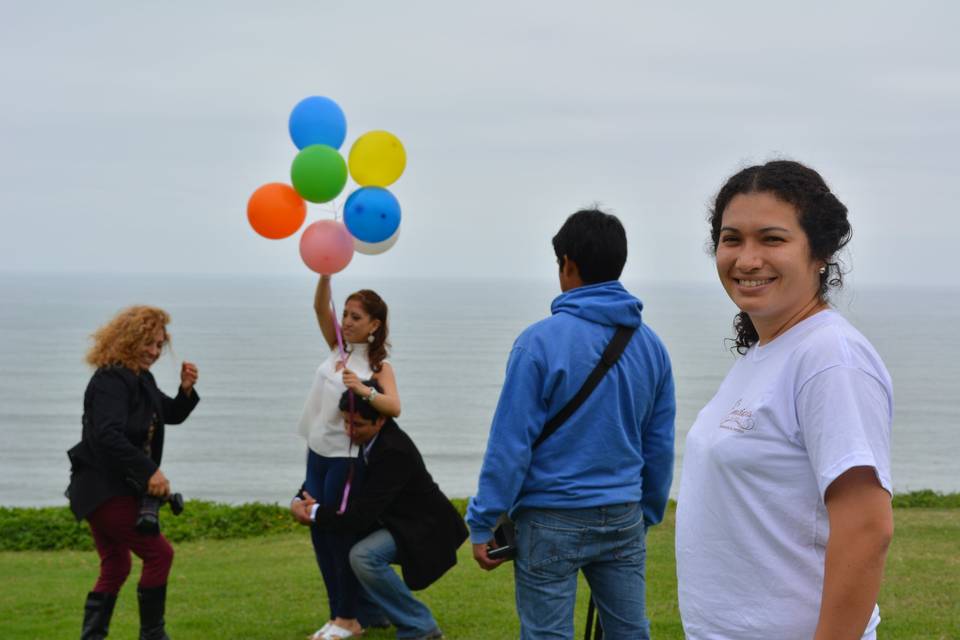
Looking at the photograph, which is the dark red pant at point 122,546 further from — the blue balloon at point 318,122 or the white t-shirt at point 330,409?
the blue balloon at point 318,122

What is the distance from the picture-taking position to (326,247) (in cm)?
681

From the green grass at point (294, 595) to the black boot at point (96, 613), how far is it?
0.66 meters

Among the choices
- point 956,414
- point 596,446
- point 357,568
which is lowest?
point 956,414

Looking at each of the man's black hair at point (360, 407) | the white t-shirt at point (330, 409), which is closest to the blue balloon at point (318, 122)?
the white t-shirt at point (330, 409)

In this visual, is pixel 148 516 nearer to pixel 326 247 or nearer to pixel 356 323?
pixel 356 323

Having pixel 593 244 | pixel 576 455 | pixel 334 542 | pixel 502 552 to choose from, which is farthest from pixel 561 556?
pixel 334 542

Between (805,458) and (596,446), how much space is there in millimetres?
2047

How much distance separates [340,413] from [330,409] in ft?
0.20

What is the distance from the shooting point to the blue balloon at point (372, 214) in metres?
6.67

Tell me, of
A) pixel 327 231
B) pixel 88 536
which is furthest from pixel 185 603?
pixel 88 536

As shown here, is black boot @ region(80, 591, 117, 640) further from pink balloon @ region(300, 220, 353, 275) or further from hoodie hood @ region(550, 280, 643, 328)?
hoodie hood @ region(550, 280, 643, 328)

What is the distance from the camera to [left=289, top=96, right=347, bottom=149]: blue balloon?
6.86 metres

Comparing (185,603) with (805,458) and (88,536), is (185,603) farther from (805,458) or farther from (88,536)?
(805,458)

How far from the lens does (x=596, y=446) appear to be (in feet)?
14.4
